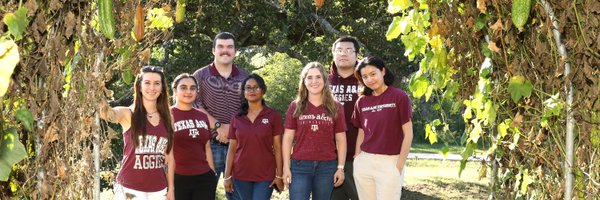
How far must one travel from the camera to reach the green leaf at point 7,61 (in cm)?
207

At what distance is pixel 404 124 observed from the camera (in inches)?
203

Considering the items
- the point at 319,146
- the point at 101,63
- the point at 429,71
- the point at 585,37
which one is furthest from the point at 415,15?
the point at 319,146

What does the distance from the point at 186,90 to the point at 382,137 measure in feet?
4.12

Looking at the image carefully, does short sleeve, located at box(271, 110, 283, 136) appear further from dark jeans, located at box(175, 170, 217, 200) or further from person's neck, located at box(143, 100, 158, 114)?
person's neck, located at box(143, 100, 158, 114)

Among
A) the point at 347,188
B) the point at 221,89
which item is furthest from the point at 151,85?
the point at 347,188

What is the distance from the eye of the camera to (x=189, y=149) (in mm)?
5129

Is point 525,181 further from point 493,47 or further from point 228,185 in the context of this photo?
point 228,185

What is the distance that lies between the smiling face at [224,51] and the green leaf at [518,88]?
2.73 m

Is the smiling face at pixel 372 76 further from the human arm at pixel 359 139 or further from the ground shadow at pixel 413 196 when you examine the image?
the ground shadow at pixel 413 196

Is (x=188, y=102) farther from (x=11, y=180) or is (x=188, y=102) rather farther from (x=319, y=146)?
(x=11, y=180)

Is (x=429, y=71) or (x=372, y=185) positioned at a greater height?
(x=429, y=71)

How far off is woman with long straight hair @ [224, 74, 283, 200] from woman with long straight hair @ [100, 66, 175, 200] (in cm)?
77

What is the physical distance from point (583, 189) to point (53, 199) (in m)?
2.06

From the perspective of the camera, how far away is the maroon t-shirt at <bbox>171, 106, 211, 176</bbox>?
511 cm
